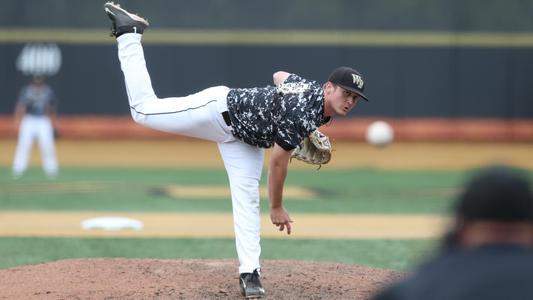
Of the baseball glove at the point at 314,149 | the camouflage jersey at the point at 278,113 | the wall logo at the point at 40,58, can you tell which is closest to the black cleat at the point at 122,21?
the camouflage jersey at the point at 278,113

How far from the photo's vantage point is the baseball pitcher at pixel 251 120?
6.14 metres

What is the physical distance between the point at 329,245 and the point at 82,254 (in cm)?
254

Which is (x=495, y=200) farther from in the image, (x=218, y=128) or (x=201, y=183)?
(x=201, y=183)

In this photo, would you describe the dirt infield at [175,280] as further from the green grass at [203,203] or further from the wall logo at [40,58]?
the wall logo at [40,58]

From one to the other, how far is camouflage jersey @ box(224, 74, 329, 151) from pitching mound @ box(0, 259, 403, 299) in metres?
1.06

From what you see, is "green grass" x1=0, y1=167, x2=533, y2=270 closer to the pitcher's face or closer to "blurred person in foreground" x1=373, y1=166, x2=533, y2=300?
the pitcher's face

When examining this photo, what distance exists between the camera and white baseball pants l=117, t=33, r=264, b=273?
6426 mm

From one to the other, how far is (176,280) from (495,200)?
16.0ft

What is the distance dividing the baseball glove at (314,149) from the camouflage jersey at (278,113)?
229mm

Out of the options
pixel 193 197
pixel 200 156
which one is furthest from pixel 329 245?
pixel 200 156

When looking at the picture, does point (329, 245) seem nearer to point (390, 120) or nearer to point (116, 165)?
point (116, 165)

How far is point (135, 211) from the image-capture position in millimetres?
12633

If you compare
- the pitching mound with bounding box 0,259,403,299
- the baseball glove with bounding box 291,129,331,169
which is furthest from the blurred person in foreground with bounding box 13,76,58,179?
the baseball glove with bounding box 291,129,331,169

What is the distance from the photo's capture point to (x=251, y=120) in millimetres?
6320
